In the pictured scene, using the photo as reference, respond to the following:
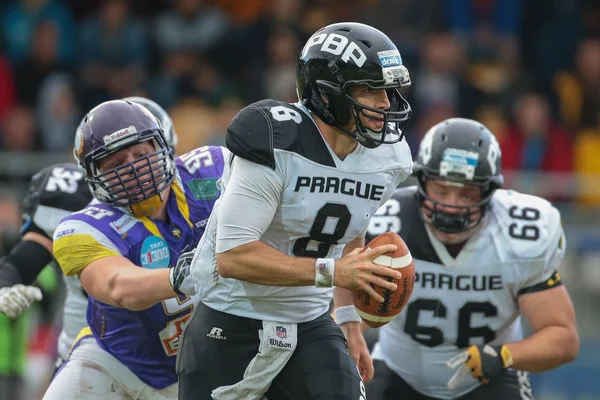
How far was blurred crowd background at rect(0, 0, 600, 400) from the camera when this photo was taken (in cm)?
973

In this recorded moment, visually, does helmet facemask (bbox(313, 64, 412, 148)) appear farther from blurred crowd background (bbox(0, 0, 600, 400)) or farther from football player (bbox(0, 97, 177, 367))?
blurred crowd background (bbox(0, 0, 600, 400))

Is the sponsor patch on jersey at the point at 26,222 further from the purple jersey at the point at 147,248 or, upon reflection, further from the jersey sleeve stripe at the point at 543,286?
the jersey sleeve stripe at the point at 543,286

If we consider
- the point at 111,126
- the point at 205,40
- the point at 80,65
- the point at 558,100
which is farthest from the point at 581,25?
the point at 111,126

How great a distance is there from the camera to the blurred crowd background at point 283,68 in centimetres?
973

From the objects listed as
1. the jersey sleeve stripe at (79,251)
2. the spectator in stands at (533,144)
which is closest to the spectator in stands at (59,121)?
the spectator in stands at (533,144)

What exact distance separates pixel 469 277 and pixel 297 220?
1.47m

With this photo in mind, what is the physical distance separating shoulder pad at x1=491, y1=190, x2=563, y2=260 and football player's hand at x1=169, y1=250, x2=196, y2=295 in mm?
1700

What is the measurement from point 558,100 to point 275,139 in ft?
22.3

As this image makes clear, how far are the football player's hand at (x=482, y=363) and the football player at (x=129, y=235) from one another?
1245 mm

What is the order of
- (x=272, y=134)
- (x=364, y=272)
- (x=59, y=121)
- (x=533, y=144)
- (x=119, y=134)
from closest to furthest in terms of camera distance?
(x=364, y=272) → (x=272, y=134) → (x=119, y=134) → (x=533, y=144) → (x=59, y=121)

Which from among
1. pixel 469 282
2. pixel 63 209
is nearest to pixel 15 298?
pixel 63 209

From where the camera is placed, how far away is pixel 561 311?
5039 millimetres

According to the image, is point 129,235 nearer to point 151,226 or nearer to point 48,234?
point 151,226

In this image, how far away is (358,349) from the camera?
442 cm
